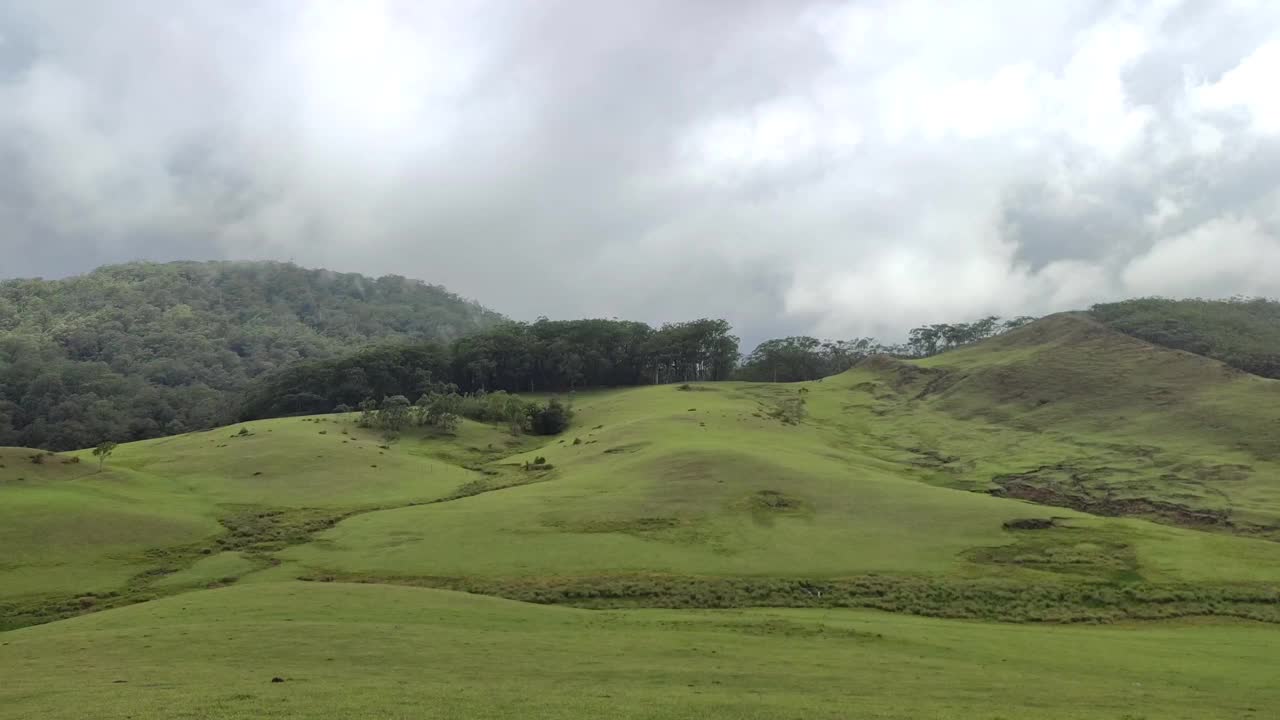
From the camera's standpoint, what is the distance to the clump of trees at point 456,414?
98.4 m

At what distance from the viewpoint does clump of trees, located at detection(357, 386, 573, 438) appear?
98438 mm

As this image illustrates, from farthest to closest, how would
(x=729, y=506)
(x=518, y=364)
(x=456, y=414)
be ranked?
(x=518, y=364), (x=456, y=414), (x=729, y=506)

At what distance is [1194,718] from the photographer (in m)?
20.7

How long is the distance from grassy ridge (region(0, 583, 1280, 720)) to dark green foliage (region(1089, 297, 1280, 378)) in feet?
362

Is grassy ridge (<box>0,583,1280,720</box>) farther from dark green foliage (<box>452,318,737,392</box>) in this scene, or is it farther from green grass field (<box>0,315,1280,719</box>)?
dark green foliage (<box>452,318,737,392</box>)

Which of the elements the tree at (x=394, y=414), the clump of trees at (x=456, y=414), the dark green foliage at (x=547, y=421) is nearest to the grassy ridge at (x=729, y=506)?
the tree at (x=394, y=414)

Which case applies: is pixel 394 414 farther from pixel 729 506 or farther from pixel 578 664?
pixel 578 664

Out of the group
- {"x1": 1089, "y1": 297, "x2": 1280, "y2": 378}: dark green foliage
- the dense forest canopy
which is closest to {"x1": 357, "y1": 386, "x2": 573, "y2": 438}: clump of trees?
the dense forest canopy

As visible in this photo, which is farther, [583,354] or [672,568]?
[583,354]

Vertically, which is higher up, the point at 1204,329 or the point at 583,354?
the point at 1204,329

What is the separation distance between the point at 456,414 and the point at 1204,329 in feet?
434

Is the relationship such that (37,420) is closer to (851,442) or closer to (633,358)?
(633,358)

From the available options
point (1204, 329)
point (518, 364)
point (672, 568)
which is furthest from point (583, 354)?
point (1204, 329)

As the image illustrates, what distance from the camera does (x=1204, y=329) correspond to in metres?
140
